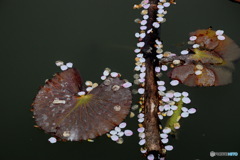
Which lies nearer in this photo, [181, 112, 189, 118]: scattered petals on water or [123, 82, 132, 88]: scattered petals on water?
[181, 112, 189, 118]: scattered petals on water

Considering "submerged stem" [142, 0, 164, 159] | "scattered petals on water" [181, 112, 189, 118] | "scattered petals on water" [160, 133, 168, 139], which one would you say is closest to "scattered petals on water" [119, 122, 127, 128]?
"submerged stem" [142, 0, 164, 159]

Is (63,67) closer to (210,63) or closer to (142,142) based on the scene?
(142,142)

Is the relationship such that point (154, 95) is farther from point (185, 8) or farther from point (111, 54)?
point (185, 8)

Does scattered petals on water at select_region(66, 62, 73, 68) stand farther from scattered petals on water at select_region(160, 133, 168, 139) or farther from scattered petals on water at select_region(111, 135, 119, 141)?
scattered petals on water at select_region(160, 133, 168, 139)

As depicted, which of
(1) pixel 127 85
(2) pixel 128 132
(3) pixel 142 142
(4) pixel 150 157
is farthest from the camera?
(1) pixel 127 85

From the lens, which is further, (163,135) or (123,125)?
(123,125)

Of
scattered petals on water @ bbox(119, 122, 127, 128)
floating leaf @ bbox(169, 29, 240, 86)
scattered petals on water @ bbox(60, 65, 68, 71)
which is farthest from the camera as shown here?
scattered petals on water @ bbox(60, 65, 68, 71)

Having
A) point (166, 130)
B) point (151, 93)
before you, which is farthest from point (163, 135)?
point (151, 93)

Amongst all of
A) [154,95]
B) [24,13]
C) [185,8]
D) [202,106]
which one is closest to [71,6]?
[24,13]

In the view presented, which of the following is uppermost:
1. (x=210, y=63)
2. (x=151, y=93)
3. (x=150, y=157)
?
(x=210, y=63)
